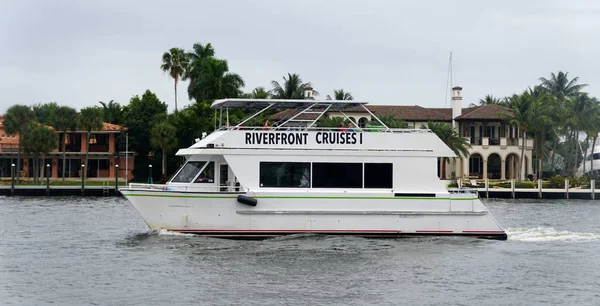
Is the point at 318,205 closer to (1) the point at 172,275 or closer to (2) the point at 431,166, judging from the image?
(2) the point at 431,166

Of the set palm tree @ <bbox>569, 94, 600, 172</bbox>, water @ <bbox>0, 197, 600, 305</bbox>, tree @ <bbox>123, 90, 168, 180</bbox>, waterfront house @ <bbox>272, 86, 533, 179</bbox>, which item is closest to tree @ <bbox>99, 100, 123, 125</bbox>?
tree @ <bbox>123, 90, 168, 180</bbox>

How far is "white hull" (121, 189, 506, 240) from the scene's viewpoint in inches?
1025

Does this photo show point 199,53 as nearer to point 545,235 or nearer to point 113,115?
point 113,115

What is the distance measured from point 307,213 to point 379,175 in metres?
2.59

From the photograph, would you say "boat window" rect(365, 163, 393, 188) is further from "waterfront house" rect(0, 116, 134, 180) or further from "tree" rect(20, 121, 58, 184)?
"waterfront house" rect(0, 116, 134, 180)

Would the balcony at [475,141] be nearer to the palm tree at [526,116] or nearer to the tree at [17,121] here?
the palm tree at [526,116]

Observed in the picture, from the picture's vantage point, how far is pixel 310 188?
87.7ft

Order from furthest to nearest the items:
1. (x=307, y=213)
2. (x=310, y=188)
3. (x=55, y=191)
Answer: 1. (x=55, y=191)
2. (x=310, y=188)
3. (x=307, y=213)

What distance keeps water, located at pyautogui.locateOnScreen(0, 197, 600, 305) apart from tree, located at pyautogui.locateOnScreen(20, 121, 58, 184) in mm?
36056

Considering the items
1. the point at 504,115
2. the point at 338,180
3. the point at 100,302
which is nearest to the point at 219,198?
the point at 338,180

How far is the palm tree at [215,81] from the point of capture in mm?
69000

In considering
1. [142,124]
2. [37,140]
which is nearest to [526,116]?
[142,124]

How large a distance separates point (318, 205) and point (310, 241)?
1.14m

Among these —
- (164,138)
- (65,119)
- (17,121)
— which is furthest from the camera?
(65,119)
